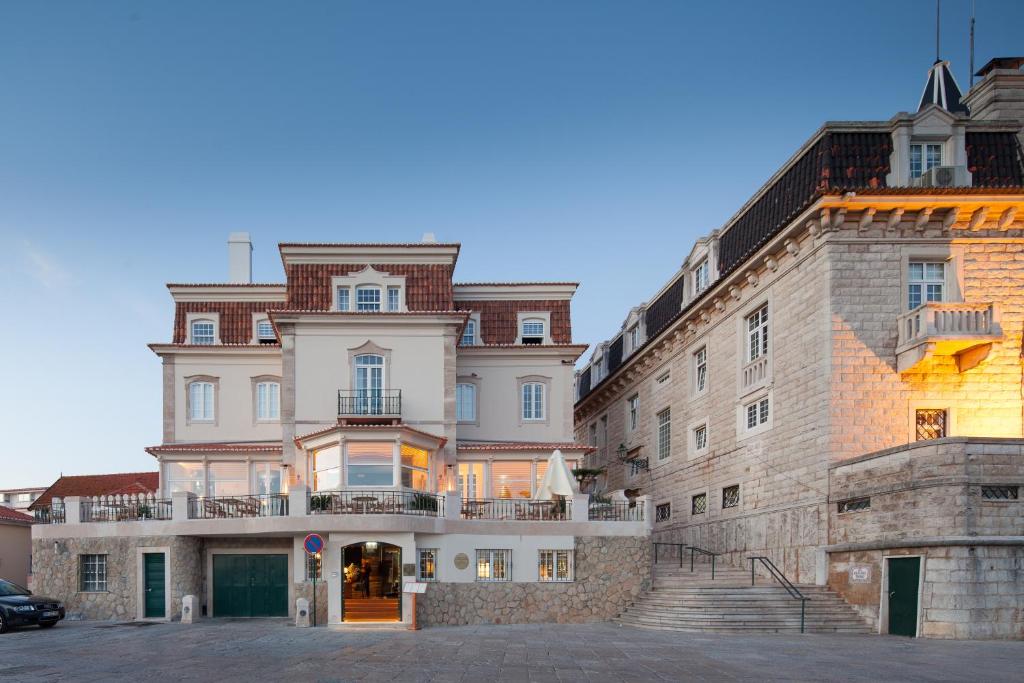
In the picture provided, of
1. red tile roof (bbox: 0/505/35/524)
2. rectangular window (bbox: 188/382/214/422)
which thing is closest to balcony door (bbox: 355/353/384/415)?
rectangular window (bbox: 188/382/214/422)

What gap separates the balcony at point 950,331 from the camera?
21.1 meters

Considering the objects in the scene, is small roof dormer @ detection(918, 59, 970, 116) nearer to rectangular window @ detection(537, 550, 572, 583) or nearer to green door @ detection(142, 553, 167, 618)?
rectangular window @ detection(537, 550, 572, 583)

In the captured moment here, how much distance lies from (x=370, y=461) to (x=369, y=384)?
11.1 ft

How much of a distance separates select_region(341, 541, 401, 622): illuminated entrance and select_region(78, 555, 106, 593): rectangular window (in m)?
8.03

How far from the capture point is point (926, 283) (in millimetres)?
22938

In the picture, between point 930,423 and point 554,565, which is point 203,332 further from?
point 930,423

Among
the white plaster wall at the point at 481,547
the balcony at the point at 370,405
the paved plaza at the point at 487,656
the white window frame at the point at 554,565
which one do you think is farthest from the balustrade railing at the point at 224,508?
the white window frame at the point at 554,565

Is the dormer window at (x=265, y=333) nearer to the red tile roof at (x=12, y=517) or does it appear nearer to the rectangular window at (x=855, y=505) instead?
the red tile roof at (x=12, y=517)

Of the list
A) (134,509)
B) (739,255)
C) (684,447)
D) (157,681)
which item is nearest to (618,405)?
(684,447)

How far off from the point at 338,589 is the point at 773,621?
11.3 metres

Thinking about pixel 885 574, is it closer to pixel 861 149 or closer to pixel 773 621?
pixel 773 621

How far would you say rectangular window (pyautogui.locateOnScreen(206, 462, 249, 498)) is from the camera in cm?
3125

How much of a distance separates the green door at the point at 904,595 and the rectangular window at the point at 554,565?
8.71 meters

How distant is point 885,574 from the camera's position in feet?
65.8
